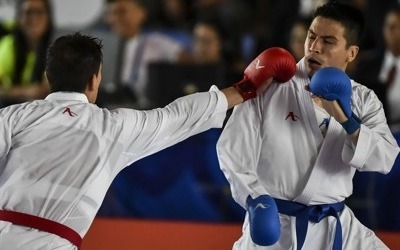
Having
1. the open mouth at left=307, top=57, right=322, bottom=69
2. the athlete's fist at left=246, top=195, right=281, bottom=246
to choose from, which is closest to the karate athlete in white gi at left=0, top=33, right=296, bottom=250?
the athlete's fist at left=246, top=195, right=281, bottom=246

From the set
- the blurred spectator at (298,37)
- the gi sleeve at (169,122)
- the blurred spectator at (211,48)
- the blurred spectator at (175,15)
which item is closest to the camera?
the gi sleeve at (169,122)

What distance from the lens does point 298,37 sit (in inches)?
314

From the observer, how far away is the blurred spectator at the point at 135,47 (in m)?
8.48

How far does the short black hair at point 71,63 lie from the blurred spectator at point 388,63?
362 centimetres

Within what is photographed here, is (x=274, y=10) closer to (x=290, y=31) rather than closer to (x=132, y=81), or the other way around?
(x=290, y=31)

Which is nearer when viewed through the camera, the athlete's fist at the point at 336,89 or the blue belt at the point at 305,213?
the athlete's fist at the point at 336,89

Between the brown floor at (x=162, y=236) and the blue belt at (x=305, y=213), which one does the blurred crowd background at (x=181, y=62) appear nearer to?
the brown floor at (x=162, y=236)

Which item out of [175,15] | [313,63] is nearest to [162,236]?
[313,63]

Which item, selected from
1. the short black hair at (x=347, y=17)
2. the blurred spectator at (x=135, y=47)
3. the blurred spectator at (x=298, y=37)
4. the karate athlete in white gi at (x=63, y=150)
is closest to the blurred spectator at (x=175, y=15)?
the blurred spectator at (x=135, y=47)

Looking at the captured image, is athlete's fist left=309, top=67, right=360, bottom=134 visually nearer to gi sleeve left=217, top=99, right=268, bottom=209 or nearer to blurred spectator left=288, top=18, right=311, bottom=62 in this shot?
gi sleeve left=217, top=99, right=268, bottom=209

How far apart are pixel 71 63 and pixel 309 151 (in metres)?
1.18

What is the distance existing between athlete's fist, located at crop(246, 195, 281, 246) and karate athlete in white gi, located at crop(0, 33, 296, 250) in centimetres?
54

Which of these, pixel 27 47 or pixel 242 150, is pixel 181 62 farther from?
pixel 242 150

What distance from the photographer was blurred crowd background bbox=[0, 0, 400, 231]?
7.04m
